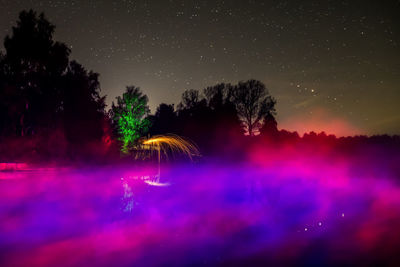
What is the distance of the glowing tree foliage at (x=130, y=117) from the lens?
173 ft

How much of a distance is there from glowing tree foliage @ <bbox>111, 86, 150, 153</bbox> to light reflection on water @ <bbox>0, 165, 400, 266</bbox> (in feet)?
122

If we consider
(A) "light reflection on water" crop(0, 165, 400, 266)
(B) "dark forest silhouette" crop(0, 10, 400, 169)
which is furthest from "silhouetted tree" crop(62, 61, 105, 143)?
(A) "light reflection on water" crop(0, 165, 400, 266)

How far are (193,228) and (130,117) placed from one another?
47490 millimetres

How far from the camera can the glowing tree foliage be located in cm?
5262

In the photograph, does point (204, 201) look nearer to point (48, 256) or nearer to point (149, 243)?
point (149, 243)

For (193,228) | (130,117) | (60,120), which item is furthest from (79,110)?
(193,228)

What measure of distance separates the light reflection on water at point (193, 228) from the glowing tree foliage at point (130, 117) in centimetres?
3708

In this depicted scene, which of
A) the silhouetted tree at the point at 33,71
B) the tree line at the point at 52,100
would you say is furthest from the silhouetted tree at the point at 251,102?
the silhouetted tree at the point at 33,71

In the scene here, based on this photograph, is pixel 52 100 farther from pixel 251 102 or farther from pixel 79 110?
pixel 251 102

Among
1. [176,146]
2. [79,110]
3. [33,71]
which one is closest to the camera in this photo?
[33,71]

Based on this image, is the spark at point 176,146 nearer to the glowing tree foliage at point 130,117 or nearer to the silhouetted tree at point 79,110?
the glowing tree foliage at point 130,117

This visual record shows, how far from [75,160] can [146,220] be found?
2953 centimetres

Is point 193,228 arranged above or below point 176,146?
below

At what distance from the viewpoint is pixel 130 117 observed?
2127 inches
